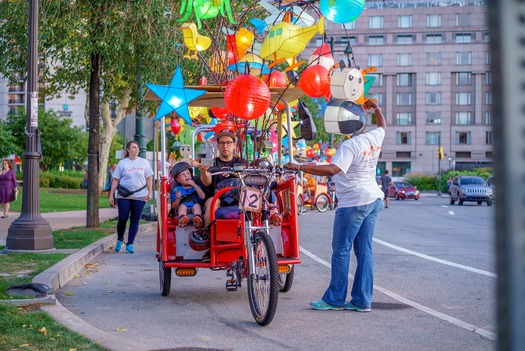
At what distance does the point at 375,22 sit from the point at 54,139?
41587 millimetres

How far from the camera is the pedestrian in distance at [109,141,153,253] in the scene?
→ 12719 millimetres

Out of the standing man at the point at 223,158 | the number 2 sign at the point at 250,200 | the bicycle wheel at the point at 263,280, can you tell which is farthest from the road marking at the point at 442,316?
the standing man at the point at 223,158

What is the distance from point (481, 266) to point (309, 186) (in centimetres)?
2220

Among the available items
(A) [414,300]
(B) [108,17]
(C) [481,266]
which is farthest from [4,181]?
(A) [414,300]

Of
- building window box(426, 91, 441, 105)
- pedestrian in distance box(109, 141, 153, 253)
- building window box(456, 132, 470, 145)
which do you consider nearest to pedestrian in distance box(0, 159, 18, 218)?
pedestrian in distance box(109, 141, 153, 253)

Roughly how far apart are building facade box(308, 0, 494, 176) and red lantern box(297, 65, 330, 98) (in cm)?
8469

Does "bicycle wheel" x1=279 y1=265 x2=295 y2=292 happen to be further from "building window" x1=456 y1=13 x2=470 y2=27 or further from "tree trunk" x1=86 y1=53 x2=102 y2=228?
"building window" x1=456 y1=13 x2=470 y2=27

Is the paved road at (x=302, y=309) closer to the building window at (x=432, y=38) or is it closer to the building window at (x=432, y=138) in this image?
the building window at (x=432, y=138)

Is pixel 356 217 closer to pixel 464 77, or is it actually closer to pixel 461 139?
pixel 464 77

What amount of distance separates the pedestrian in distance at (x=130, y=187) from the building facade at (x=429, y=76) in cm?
8243

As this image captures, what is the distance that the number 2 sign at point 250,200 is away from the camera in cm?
725

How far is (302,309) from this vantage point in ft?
24.7

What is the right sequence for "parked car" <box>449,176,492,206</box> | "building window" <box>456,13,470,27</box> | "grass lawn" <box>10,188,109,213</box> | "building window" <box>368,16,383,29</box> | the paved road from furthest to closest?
"building window" <box>368,16,383,29</box> < "building window" <box>456,13,470,27</box> < "parked car" <box>449,176,492,206</box> < "grass lawn" <box>10,188,109,213</box> < the paved road

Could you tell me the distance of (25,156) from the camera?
11867 mm
